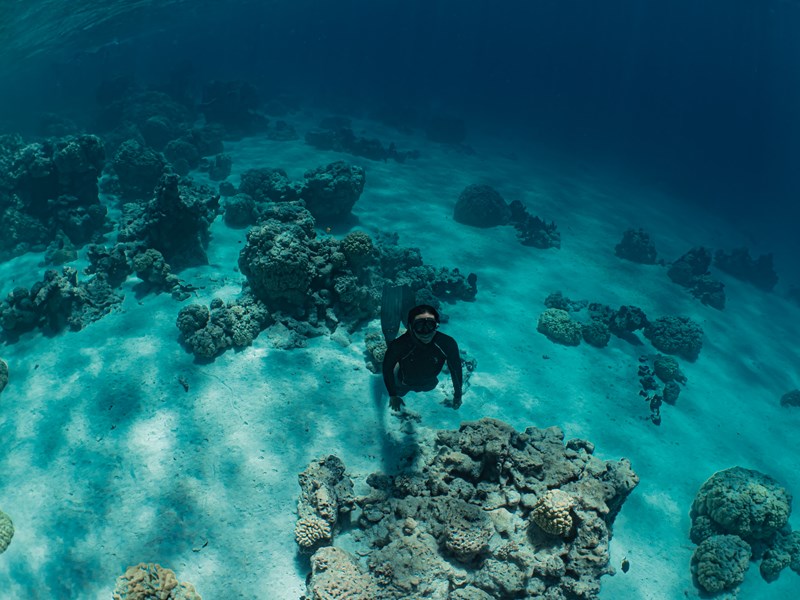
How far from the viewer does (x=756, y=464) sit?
11258 mm

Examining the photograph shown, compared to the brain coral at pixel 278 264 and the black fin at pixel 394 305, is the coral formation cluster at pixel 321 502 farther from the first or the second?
the brain coral at pixel 278 264

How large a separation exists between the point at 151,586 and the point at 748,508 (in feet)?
33.6

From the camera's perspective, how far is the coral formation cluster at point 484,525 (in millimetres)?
5250

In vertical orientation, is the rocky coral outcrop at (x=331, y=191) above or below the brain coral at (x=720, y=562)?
above

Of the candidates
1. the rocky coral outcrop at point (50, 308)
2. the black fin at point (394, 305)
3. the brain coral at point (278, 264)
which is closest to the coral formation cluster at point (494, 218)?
the brain coral at point (278, 264)

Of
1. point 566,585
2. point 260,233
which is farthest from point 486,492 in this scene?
point 260,233

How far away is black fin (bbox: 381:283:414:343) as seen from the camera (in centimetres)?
916

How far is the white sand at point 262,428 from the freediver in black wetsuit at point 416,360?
56.2 inches

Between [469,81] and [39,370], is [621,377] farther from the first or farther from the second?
[469,81]

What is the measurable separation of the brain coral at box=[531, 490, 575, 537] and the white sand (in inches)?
100

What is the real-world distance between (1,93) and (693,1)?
11609 centimetres

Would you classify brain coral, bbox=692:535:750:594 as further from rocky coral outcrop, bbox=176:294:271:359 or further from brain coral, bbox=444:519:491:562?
rocky coral outcrop, bbox=176:294:271:359

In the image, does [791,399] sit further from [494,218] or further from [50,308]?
[50,308]

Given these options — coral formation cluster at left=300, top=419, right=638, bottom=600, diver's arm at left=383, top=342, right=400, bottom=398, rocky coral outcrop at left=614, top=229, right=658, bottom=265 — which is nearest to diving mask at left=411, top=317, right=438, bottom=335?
diver's arm at left=383, top=342, right=400, bottom=398
